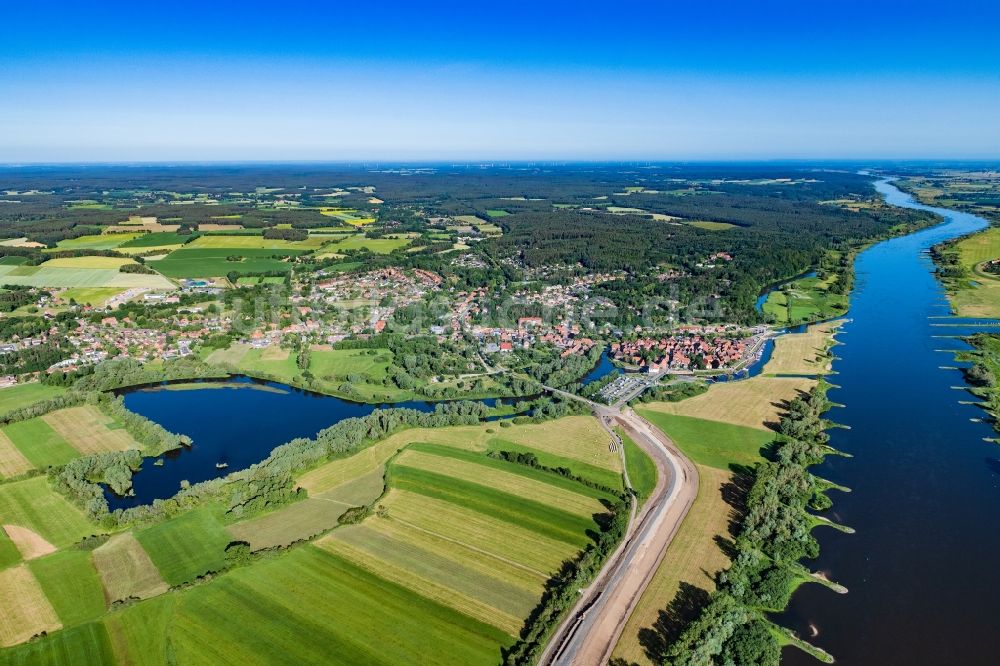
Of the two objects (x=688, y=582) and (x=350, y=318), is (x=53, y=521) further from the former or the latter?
(x=350, y=318)

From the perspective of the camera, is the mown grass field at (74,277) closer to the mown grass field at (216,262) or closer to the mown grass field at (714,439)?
the mown grass field at (216,262)

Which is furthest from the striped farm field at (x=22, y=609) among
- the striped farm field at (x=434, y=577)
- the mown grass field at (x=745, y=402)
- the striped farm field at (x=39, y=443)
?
the mown grass field at (x=745, y=402)

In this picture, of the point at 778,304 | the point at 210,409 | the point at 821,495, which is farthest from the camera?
the point at 778,304

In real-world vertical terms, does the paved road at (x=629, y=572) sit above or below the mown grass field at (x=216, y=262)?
below

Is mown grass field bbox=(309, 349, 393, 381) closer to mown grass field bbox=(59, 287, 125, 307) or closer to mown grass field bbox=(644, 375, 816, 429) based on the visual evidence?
mown grass field bbox=(644, 375, 816, 429)

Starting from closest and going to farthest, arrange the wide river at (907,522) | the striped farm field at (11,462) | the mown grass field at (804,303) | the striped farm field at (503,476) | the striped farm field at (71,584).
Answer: the wide river at (907,522) < the striped farm field at (71,584) < the striped farm field at (503,476) < the striped farm field at (11,462) < the mown grass field at (804,303)

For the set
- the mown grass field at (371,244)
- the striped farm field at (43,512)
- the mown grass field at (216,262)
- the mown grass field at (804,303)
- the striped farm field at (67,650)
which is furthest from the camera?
the mown grass field at (371,244)

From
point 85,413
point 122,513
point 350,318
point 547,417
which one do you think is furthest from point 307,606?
point 350,318
